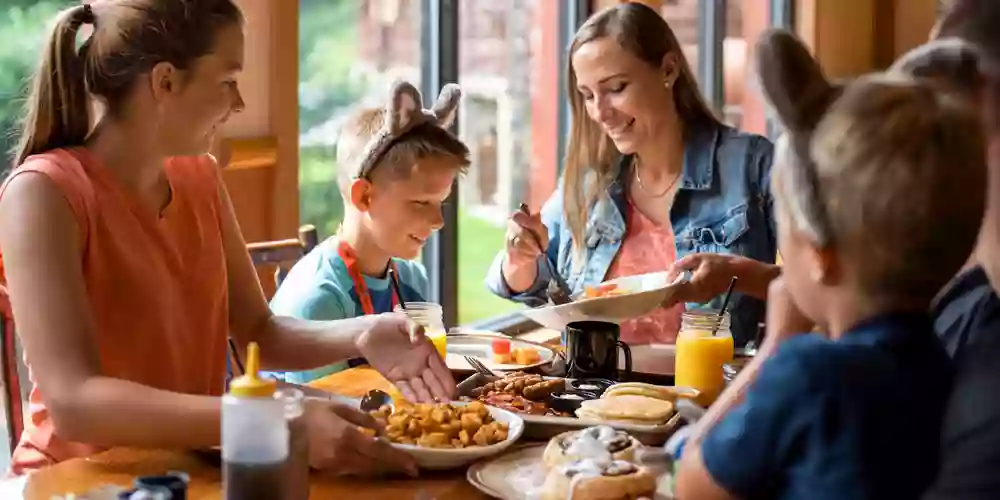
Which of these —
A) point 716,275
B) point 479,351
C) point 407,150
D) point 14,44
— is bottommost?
point 479,351

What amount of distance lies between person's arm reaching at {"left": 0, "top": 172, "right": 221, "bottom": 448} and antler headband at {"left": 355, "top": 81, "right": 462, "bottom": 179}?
84 centimetres

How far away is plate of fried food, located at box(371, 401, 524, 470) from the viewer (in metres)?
1.44

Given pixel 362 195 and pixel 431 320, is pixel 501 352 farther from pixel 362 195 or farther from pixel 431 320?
pixel 362 195

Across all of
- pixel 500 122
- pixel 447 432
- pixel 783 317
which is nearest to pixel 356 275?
pixel 447 432

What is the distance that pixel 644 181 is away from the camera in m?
2.68

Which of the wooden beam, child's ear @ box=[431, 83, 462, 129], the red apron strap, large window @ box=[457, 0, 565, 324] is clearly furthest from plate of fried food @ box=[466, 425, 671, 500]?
large window @ box=[457, 0, 565, 324]

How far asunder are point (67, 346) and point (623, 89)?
4.56 ft

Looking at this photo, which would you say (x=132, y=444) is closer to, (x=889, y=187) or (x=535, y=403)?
(x=535, y=403)

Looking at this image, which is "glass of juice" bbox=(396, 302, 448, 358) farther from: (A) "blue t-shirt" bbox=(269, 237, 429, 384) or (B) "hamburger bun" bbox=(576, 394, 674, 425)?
(B) "hamburger bun" bbox=(576, 394, 674, 425)

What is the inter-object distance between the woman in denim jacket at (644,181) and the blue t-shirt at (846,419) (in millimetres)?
1378

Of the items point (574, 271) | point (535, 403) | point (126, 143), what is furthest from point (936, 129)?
point (574, 271)

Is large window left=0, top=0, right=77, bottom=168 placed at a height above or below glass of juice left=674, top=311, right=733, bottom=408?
above

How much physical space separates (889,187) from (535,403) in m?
0.78

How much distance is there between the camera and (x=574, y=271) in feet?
8.86
